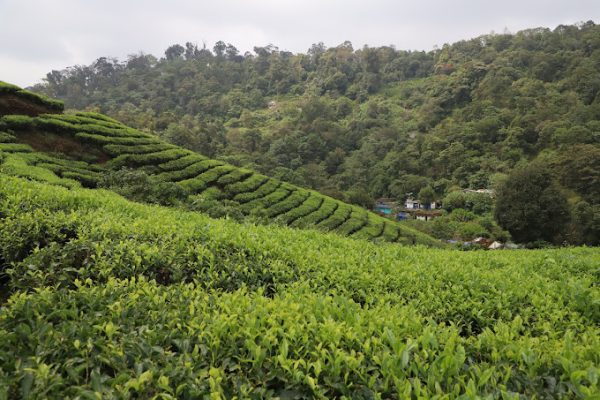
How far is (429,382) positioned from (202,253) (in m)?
2.41

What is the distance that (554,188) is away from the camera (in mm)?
23344

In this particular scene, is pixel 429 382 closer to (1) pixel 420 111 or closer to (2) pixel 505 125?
(2) pixel 505 125

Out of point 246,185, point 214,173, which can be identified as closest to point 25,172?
point 214,173

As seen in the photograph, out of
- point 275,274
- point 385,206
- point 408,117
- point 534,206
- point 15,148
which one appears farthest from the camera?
point 408,117

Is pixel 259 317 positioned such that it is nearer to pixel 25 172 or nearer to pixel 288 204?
pixel 25 172

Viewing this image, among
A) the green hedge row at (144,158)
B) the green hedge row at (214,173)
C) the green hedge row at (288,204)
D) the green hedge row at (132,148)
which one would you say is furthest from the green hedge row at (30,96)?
the green hedge row at (288,204)

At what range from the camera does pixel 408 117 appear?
59.1 m

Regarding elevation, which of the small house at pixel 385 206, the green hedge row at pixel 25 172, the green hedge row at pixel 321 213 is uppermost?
the green hedge row at pixel 25 172

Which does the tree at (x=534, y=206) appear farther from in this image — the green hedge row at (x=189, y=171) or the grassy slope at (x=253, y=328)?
the grassy slope at (x=253, y=328)

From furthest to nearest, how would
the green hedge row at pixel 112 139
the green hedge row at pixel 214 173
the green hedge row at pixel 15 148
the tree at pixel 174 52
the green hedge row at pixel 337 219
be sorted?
the tree at pixel 174 52 < the green hedge row at pixel 337 219 < the green hedge row at pixel 214 173 < the green hedge row at pixel 112 139 < the green hedge row at pixel 15 148

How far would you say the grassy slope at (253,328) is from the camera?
1689mm

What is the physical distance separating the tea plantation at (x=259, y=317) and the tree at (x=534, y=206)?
20422 millimetres

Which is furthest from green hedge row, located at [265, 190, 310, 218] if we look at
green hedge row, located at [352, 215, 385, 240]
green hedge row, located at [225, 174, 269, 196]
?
green hedge row, located at [352, 215, 385, 240]

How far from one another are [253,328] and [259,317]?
8.9 inches
